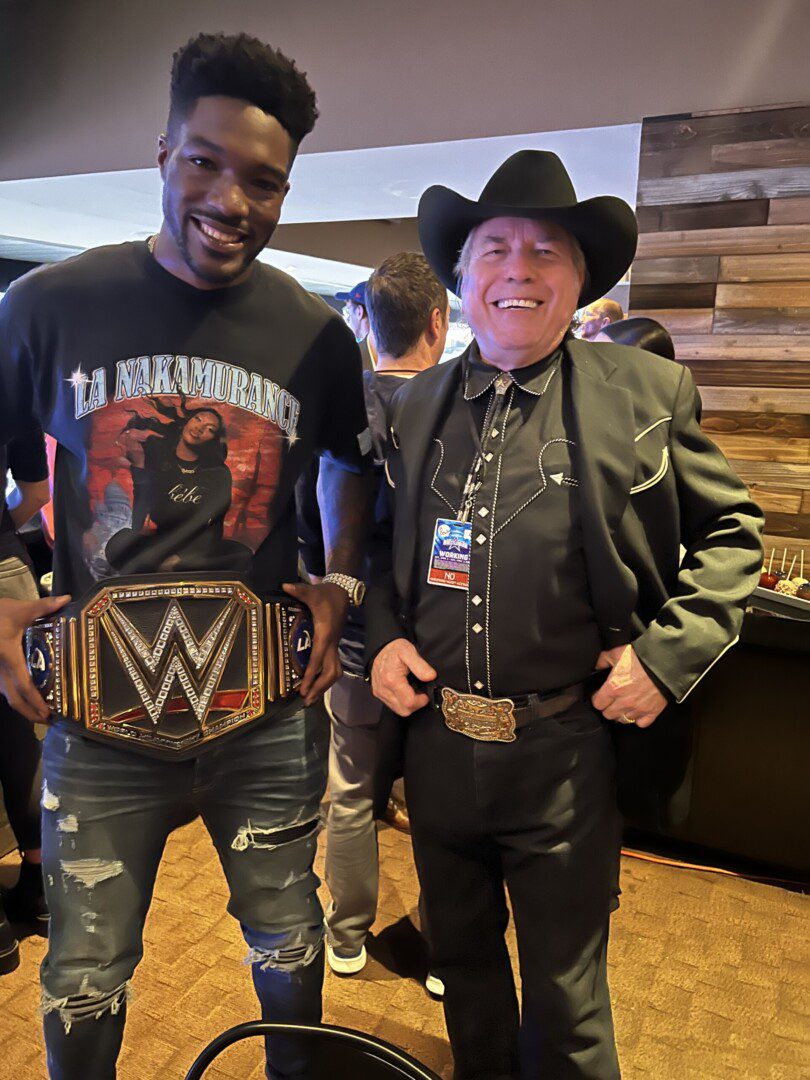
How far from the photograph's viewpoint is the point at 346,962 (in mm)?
2043

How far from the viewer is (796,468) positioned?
2717mm

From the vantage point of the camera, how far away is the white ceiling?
10.6 feet

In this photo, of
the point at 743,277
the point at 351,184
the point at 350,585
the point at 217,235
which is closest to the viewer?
the point at 217,235

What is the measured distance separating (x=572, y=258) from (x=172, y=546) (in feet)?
2.55

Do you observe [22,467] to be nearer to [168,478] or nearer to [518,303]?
[168,478]

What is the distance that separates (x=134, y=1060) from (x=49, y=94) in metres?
4.54

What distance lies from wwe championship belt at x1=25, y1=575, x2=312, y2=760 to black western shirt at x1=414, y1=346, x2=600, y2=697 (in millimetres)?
333

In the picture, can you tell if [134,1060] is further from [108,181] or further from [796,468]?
[108,181]

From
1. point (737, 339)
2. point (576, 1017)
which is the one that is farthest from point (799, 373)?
point (576, 1017)

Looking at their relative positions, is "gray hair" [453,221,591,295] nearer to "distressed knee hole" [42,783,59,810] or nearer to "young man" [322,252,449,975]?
"young man" [322,252,449,975]

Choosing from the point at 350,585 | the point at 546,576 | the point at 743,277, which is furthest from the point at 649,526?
the point at 743,277

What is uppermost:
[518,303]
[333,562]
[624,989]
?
[518,303]

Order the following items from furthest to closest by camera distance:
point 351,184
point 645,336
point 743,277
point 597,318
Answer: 1. point 351,184
2. point 597,318
3. point 743,277
4. point 645,336

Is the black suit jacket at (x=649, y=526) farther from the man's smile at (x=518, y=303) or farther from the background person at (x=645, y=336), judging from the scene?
the background person at (x=645, y=336)
